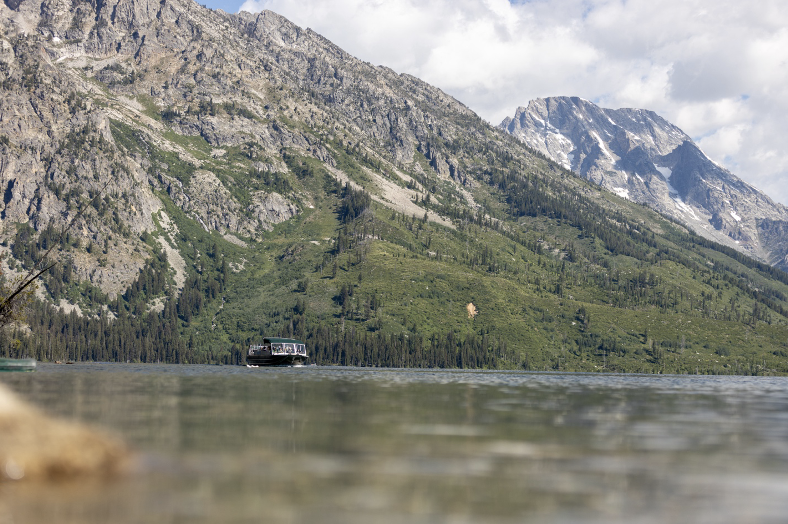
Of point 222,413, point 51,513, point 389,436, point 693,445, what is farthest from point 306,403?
point 51,513

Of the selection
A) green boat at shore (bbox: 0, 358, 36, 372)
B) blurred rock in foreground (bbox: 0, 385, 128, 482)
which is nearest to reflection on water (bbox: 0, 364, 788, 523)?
blurred rock in foreground (bbox: 0, 385, 128, 482)

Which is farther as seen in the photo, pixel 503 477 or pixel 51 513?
pixel 503 477

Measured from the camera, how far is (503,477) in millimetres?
24500

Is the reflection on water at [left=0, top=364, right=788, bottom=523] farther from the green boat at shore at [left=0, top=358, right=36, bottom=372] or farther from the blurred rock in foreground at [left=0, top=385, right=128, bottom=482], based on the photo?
the green boat at shore at [left=0, top=358, right=36, bottom=372]

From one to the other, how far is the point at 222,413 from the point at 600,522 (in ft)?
109

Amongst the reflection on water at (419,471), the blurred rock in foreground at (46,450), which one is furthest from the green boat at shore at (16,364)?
the blurred rock in foreground at (46,450)

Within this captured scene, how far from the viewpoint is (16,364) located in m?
120

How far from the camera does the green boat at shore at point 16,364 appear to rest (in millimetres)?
117000

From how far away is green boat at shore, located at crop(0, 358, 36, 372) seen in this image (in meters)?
117

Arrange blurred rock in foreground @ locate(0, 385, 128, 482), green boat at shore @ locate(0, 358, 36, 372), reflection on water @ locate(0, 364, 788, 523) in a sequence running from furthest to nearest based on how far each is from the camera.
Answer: green boat at shore @ locate(0, 358, 36, 372), blurred rock in foreground @ locate(0, 385, 128, 482), reflection on water @ locate(0, 364, 788, 523)

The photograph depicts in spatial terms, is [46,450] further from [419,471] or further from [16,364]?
[16,364]

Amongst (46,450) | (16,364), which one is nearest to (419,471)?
(46,450)

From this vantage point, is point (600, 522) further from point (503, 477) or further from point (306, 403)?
point (306, 403)

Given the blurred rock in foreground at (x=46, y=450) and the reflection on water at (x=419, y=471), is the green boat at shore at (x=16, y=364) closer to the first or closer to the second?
the reflection on water at (x=419, y=471)
